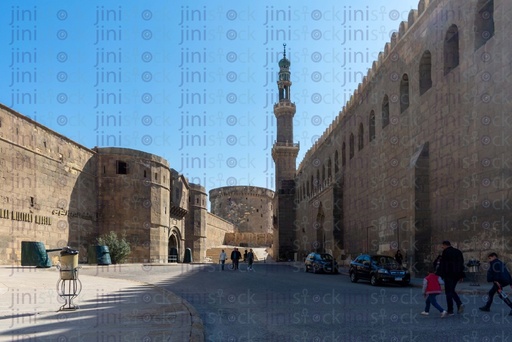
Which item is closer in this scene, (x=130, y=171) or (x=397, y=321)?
(x=397, y=321)

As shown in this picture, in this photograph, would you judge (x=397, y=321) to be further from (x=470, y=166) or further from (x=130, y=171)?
(x=130, y=171)

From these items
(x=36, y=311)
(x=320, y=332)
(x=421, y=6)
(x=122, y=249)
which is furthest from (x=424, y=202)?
(x=122, y=249)

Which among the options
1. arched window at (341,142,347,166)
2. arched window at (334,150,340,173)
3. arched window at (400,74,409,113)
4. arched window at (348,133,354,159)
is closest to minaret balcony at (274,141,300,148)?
arched window at (334,150,340,173)

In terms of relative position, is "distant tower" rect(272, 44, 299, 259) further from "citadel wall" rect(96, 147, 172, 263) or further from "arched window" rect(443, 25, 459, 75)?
"arched window" rect(443, 25, 459, 75)

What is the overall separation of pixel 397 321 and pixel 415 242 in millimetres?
11332

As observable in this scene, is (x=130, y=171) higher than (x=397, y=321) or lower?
higher

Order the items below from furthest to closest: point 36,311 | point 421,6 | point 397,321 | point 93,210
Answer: point 93,210 → point 421,6 → point 36,311 → point 397,321

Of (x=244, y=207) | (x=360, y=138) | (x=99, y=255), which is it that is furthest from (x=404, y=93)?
(x=244, y=207)

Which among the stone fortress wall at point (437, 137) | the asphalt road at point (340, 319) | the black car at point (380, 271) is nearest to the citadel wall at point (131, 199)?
the stone fortress wall at point (437, 137)

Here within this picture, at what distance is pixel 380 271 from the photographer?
1661cm

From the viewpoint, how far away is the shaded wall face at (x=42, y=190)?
963 inches

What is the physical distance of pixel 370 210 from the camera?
26578 mm

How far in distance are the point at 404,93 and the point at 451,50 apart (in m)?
4.28

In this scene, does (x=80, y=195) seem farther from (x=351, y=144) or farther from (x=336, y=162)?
(x=351, y=144)
